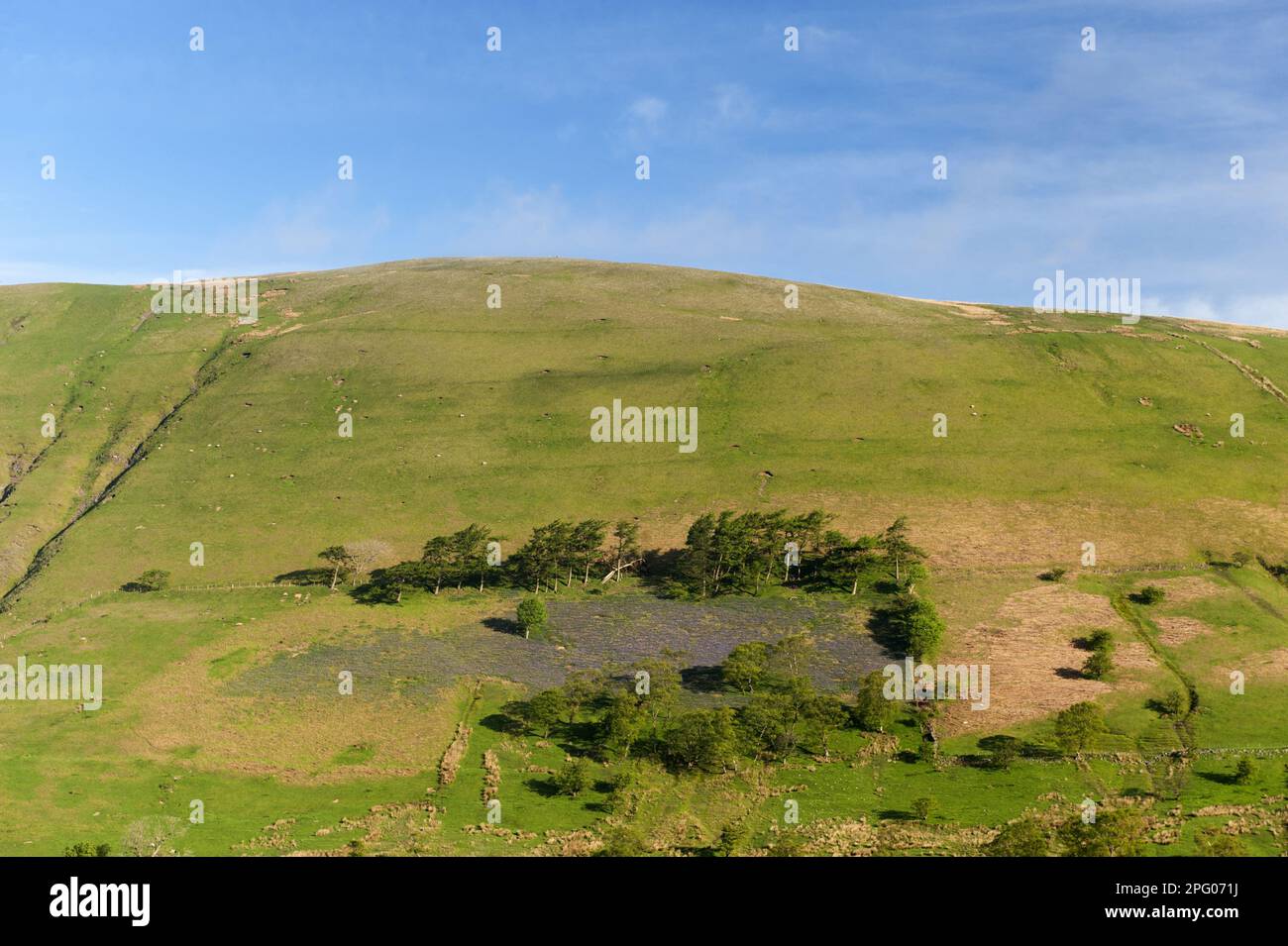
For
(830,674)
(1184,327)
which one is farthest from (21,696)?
(1184,327)

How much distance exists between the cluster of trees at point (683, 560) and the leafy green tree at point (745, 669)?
44.3 ft

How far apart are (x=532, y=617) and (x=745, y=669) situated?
19804 millimetres

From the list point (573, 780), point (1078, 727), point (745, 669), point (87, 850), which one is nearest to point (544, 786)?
point (573, 780)

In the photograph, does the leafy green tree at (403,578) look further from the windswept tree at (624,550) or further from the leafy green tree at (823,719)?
the leafy green tree at (823,719)

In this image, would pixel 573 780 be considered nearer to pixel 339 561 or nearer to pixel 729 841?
pixel 729 841

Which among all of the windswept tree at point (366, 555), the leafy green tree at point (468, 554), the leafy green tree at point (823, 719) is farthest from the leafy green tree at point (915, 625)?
the windswept tree at point (366, 555)

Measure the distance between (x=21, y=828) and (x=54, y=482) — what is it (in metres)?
70.4

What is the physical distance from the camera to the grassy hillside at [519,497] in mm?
53781

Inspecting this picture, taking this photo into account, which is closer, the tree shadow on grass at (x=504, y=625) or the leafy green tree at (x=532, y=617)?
the leafy green tree at (x=532, y=617)

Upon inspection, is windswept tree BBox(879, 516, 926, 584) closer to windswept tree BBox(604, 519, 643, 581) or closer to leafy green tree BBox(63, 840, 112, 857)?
windswept tree BBox(604, 519, 643, 581)

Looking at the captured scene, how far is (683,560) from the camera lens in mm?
82000

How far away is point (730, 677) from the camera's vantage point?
209 ft

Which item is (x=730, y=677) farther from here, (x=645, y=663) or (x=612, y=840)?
(x=612, y=840)

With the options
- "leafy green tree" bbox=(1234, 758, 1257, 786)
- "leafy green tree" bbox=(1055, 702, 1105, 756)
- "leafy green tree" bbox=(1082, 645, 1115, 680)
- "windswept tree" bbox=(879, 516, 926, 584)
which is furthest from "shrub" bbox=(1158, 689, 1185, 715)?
"windswept tree" bbox=(879, 516, 926, 584)
